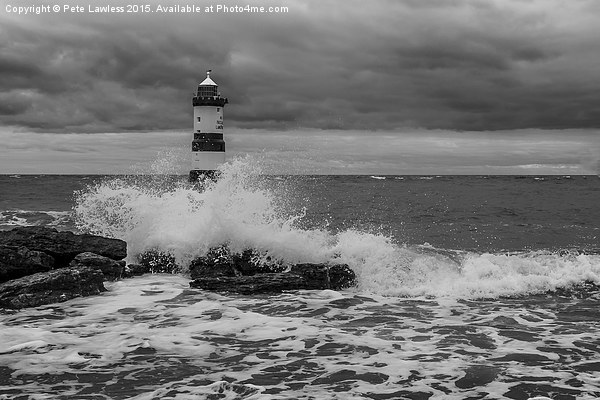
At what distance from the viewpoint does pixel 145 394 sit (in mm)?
4883

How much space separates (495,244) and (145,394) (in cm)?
1555

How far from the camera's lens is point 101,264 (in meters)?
10.3

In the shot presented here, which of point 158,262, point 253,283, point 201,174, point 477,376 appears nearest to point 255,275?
point 253,283

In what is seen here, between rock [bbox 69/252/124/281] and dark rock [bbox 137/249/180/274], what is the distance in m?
1.16

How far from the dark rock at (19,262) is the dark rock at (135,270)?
1.67 metres

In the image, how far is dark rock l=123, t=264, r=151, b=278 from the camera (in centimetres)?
1114

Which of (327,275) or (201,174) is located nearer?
(327,275)

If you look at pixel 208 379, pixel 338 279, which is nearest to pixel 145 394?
pixel 208 379

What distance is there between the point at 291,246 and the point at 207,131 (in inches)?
625

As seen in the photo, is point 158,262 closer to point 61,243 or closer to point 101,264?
point 101,264

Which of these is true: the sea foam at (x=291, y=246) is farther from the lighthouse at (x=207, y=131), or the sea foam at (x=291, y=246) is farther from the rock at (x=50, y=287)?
the lighthouse at (x=207, y=131)

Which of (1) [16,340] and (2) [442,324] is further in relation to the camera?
(2) [442,324]

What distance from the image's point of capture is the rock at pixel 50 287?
8.23 meters

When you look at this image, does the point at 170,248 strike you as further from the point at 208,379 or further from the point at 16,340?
the point at 208,379
